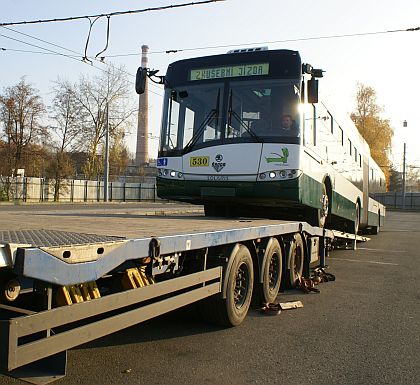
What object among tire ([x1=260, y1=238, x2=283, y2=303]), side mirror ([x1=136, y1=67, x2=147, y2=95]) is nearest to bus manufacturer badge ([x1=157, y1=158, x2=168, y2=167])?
side mirror ([x1=136, y1=67, x2=147, y2=95])

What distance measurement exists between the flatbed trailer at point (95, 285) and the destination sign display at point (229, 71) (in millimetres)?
3745

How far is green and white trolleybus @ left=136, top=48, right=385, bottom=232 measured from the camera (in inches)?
326

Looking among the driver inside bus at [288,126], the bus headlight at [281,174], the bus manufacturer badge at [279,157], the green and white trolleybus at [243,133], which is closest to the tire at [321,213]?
the green and white trolleybus at [243,133]

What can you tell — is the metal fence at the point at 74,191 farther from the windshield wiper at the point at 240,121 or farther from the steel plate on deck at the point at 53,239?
the steel plate on deck at the point at 53,239

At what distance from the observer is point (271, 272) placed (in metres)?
6.92

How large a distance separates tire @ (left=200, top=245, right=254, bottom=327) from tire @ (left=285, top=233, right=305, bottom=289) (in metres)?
1.67

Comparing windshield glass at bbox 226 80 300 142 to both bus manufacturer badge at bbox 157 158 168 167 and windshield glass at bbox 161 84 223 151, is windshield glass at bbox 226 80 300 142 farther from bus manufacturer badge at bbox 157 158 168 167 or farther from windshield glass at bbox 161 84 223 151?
bus manufacturer badge at bbox 157 158 168 167

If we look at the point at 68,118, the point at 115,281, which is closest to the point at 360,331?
the point at 115,281

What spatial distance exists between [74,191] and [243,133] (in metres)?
42.2

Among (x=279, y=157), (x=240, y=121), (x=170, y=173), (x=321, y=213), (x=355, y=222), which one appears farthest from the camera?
(x=355, y=222)

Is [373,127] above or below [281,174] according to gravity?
above

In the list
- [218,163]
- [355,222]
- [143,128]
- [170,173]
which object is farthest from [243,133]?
[143,128]

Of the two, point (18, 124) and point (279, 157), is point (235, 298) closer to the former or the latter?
point (279, 157)

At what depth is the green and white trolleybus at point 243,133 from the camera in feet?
27.1
